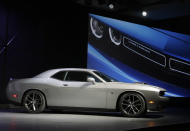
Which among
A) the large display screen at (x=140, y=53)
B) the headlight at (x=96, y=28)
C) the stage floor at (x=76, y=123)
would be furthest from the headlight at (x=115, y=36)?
the stage floor at (x=76, y=123)

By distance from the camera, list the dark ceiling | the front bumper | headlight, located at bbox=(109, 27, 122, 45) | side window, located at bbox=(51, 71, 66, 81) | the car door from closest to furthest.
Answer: the front bumper < the car door < side window, located at bbox=(51, 71, 66, 81) < headlight, located at bbox=(109, 27, 122, 45) < the dark ceiling

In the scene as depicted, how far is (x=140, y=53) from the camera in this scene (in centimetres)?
1355

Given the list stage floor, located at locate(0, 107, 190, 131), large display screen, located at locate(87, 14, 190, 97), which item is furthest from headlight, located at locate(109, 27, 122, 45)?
stage floor, located at locate(0, 107, 190, 131)

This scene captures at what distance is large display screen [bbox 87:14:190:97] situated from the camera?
1278 centimetres

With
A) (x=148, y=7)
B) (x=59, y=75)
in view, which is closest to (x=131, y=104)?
(x=59, y=75)

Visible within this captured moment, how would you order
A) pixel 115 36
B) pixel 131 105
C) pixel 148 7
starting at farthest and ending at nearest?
pixel 148 7 → pixel 115 36 → pixel 131 105

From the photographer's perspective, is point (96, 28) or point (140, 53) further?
point (140, 53)

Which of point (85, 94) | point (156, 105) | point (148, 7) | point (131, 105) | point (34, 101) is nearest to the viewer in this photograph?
point (156, 105)

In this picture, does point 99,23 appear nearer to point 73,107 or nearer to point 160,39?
point 160,39

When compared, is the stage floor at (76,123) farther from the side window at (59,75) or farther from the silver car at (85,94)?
the side window at (59,75)

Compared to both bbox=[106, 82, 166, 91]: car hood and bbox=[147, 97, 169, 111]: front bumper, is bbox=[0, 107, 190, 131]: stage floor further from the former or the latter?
bbox=[106, 82, 166, 91]: car hood

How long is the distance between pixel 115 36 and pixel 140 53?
4.36 feet

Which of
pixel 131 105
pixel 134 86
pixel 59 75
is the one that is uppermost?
pixel 59 75

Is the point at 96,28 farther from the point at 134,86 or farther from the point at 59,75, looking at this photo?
the point at 134,86
